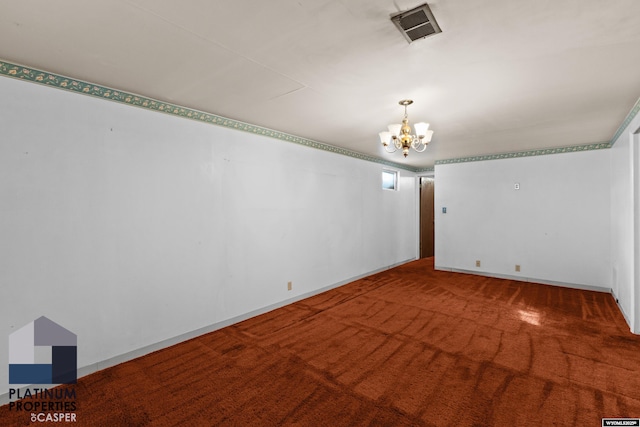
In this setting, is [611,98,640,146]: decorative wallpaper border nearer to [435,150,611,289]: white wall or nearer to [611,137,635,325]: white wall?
[611,137,635,325]: white wall

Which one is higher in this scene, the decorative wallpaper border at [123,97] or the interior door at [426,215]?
the decorative wallpaper border at [123,97]

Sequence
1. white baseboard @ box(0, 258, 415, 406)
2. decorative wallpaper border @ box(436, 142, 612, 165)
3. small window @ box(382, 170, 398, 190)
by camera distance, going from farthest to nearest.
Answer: small window @ box(382, 170, 398, 190), decorative wallpaper border @ box(436, 142, 612, 165), white baseboard @ box(0, 258, 415, 406)

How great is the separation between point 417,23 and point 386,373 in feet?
8.56

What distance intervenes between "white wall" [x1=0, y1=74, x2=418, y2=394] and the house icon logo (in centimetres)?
5

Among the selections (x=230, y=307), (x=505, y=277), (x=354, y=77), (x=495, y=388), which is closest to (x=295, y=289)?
(x=230, y=307)

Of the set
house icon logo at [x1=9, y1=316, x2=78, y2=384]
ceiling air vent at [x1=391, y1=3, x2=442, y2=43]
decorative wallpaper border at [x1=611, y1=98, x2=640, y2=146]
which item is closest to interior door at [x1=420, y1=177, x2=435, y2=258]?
decorative wallpaper border at [x1=611, y1=98, x2=640, y2=146]

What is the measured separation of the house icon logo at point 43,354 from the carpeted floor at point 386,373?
8.7 inches

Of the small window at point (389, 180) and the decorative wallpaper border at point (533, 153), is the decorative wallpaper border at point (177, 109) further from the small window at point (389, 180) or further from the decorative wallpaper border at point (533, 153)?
the small window at point (389, 180)

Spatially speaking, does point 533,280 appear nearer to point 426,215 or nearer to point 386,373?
point 426,215

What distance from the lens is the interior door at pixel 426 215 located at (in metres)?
8.05

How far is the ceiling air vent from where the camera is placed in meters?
1.60

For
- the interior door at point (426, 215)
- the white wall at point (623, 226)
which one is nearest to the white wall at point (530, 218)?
the white wall at point (623, 226)

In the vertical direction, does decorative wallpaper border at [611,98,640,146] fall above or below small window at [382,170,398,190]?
above

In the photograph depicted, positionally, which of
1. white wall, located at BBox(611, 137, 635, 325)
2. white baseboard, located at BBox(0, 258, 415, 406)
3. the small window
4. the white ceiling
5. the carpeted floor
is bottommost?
the carpeted floor
